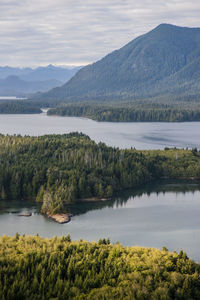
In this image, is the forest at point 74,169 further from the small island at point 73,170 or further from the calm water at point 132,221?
the calm water at point 132,221

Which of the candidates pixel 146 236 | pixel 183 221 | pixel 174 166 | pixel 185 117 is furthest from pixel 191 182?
pixel 185 117

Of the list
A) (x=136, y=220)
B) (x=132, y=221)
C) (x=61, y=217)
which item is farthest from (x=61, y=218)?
(x=136, y=220)

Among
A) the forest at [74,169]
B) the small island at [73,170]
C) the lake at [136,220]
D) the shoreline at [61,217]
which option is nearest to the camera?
the lake at [136,220]

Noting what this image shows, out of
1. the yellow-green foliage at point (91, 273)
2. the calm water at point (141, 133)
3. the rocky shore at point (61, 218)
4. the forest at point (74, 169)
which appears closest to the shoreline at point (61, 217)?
the rocky shore at point (61, 218)

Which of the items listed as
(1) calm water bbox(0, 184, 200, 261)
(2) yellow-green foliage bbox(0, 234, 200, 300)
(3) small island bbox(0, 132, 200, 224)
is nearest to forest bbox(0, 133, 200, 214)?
(3) small island bbox(0, 132, 200, 224)

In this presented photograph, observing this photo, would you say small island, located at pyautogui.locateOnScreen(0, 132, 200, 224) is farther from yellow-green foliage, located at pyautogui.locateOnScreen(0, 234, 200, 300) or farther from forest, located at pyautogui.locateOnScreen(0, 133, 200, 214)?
yellow-green foliage, located at pyautogui.locateOnScreen(0, 234, 200, 300)

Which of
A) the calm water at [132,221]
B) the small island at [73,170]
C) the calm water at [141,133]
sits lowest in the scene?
the calm water at [132,221]
